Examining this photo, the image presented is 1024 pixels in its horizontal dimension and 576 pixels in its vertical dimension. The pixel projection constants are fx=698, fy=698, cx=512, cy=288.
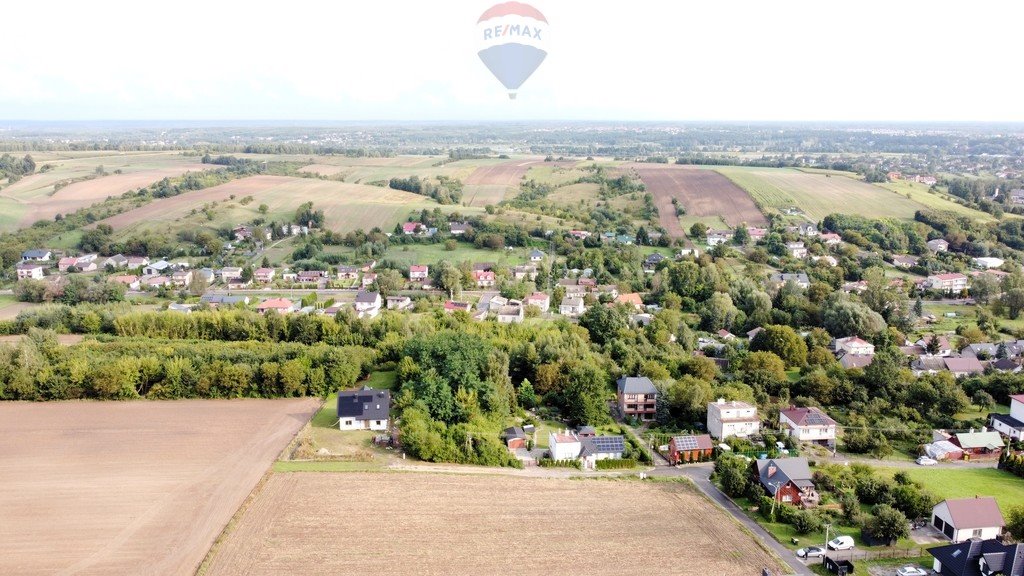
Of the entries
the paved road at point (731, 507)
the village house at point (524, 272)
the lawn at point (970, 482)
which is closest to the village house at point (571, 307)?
the village house at point (524, 272)

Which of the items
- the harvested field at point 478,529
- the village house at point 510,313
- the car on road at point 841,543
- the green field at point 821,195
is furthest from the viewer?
the green field at point 821,195

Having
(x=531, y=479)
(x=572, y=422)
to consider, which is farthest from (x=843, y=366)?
(x=531, y=479)

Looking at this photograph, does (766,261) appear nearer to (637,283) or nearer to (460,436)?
(637,283)

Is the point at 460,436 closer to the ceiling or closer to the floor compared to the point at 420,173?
closer to the floor

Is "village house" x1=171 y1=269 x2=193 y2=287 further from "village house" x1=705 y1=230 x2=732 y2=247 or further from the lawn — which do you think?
→ the lawn

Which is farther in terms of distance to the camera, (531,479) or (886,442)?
(886,442)

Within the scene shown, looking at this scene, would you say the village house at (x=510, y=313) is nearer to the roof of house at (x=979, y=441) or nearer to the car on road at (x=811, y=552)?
the roof of house at (x=979, y=441)
